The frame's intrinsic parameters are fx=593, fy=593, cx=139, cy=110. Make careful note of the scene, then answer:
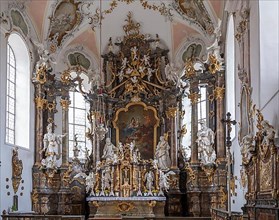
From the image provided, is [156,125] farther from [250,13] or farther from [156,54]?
[250,13]

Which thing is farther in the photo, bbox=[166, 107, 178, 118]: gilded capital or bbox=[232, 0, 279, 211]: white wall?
bbox=[166, 107, 178, 118]: gilded capital

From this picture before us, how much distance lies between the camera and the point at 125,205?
22953 millimetres

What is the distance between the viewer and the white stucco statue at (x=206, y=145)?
920 inches

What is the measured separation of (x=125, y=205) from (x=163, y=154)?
3111mm

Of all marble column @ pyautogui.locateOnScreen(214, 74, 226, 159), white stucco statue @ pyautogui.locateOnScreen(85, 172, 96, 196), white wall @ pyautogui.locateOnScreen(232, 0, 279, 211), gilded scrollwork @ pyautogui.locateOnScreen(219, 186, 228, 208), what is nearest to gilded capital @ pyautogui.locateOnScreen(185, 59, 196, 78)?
marble column @ pyautogui.locateOnScreen(214, 74, 226, 159)

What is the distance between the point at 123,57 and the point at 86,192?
6.21 m

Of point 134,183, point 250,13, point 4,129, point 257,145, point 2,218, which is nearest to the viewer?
point 257,145

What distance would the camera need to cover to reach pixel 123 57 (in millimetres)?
26406

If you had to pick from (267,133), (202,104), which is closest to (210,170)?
(202,104)

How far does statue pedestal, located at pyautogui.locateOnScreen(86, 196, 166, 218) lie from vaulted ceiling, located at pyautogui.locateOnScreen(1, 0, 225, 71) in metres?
6.74

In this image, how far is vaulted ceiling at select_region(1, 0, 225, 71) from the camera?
78.1 ft

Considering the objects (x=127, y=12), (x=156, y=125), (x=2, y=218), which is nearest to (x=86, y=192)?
(x=156, y=125)

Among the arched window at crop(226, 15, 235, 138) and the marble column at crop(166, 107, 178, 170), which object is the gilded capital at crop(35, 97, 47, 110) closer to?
the marble column at crop(166, 107, 178, 170)

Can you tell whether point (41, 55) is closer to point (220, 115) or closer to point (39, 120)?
point (39, 120)
